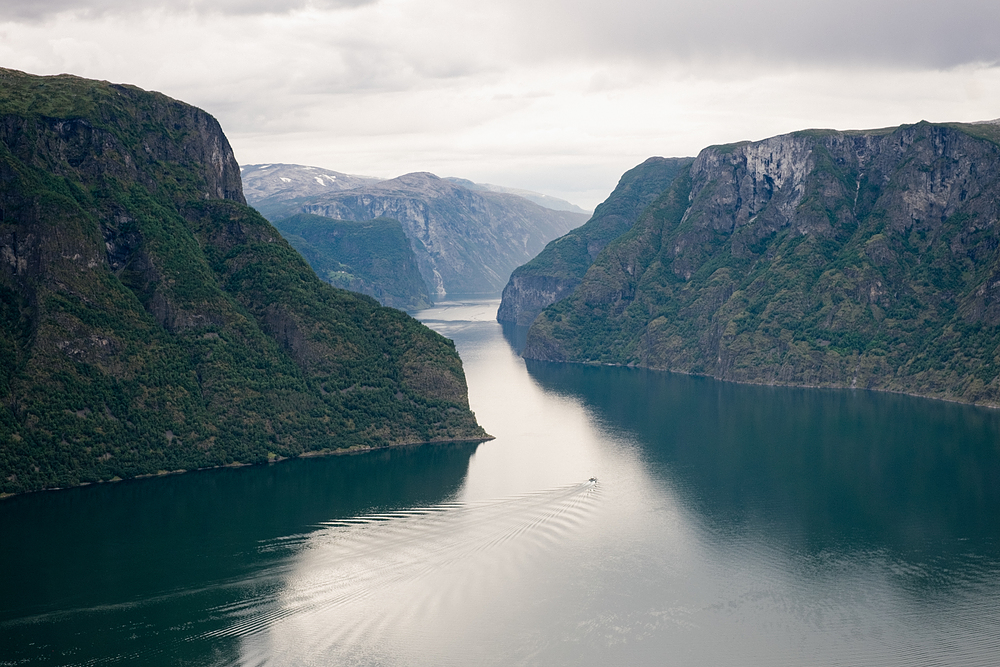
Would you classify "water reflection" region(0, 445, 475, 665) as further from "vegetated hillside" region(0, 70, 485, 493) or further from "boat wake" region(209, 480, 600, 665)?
"vegetated hillside" region(0, 70, 485, 493)

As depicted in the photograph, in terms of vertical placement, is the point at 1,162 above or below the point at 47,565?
above

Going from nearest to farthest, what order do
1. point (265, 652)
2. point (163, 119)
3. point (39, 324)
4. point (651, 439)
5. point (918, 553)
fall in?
point (265, 652)
point (918, 553)
point (39, 324)
point (651, 439)
point (163, 119)

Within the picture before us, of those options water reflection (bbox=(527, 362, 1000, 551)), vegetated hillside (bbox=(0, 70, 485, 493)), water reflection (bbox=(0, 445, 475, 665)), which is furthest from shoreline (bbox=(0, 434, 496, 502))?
water reflection (bbox=(527, 362, 1000, 551))

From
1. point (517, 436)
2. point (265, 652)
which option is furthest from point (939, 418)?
point (265, 652)

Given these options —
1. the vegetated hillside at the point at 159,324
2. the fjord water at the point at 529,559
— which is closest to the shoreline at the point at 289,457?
the vegetated hillside at the point at 159,324

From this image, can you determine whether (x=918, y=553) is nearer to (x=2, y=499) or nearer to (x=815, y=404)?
(x=815, y=404)

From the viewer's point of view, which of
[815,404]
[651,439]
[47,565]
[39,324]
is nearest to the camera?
[47,565]

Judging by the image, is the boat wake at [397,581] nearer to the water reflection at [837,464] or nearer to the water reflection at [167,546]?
the water reflection at [167,546]
